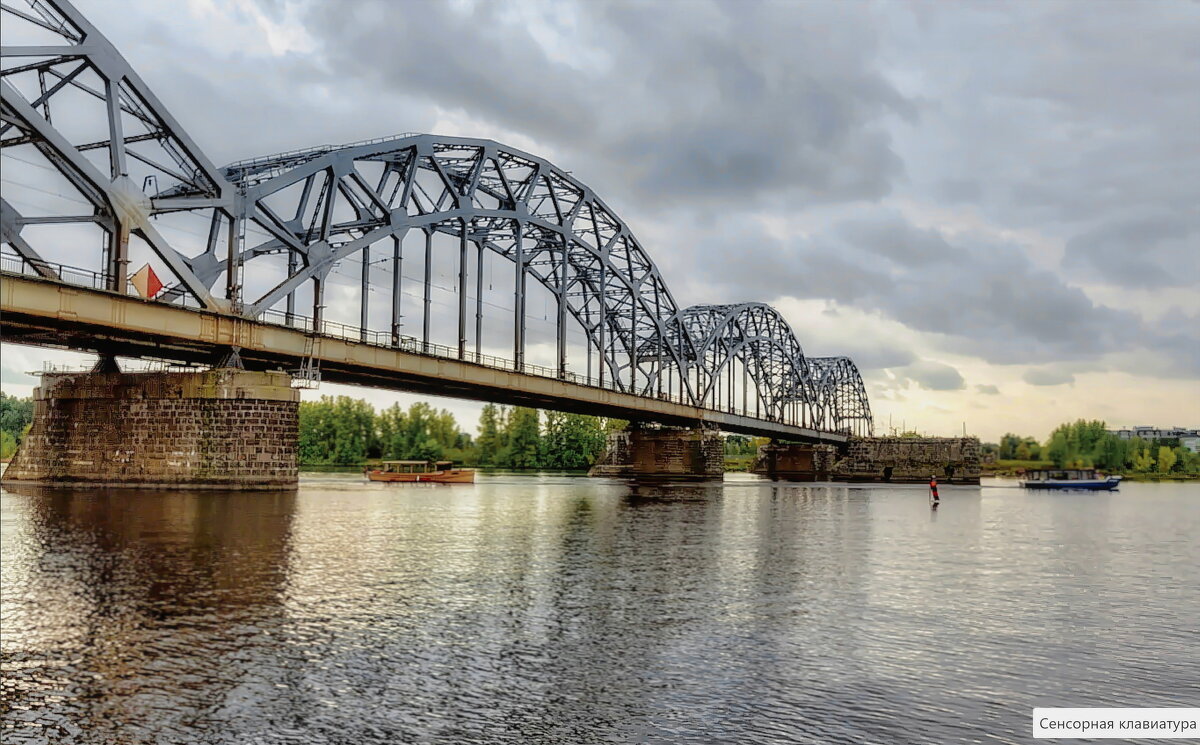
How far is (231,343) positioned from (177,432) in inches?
208

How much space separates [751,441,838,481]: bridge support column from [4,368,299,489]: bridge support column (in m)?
125

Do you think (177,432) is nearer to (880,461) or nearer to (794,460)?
(880,461)

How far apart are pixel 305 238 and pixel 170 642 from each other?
5289cm

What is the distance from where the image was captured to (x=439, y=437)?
545ft

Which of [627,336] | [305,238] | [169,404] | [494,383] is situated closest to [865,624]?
[169,404]

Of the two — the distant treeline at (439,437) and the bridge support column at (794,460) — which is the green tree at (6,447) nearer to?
the distant treeline at (439,437)

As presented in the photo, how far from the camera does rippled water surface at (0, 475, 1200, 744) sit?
11.9m

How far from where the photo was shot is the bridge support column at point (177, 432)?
160ft

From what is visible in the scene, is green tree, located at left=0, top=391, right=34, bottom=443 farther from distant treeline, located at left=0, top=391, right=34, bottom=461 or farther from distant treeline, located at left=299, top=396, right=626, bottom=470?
distant treeline, located at left=299, top=396, right=626, bottom=470

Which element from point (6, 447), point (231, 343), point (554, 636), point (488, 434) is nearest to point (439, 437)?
point (488, 434)

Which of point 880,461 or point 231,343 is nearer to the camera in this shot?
point 231,343

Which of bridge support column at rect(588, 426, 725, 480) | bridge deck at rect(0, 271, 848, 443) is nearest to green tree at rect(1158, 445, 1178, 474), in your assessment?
bridge support column at rect(588, 426, 725, 480)

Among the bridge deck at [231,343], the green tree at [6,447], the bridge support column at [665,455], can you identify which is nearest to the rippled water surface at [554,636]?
the green tree at [6,447]

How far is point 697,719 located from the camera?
12.1m
